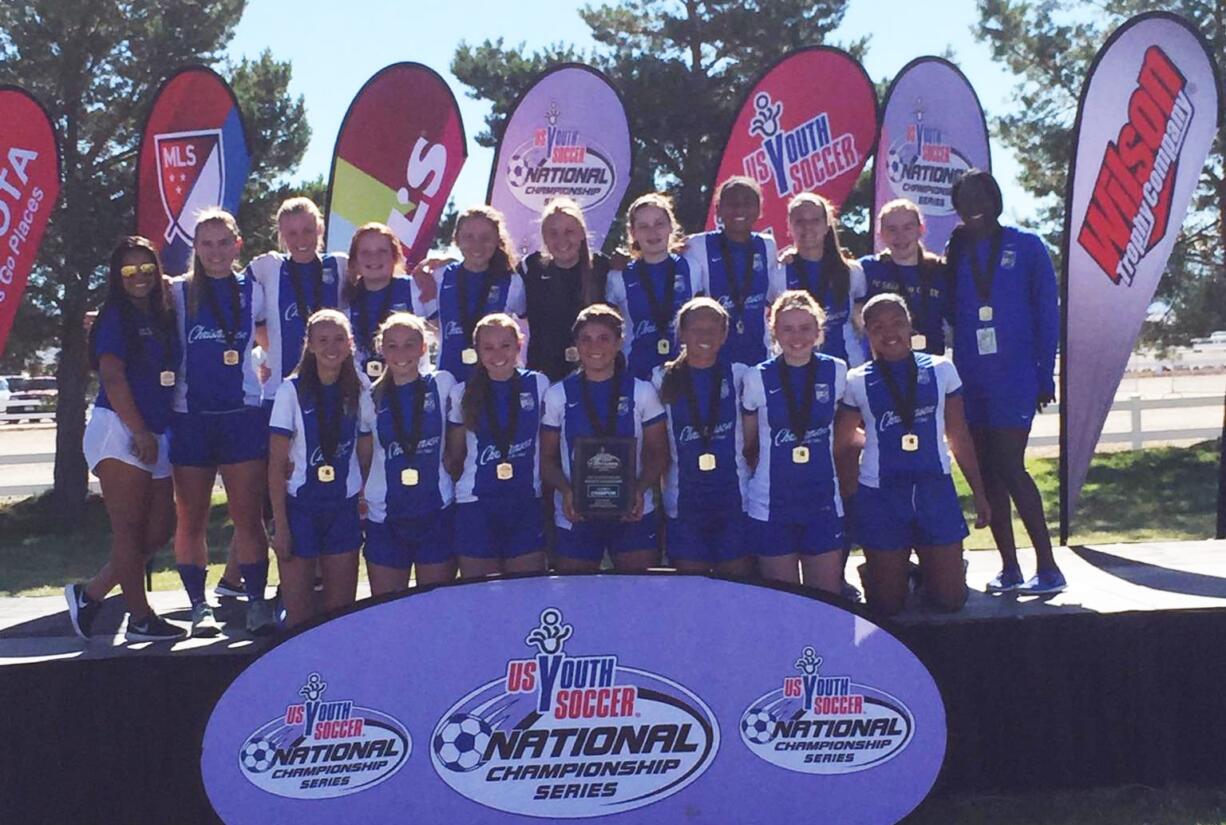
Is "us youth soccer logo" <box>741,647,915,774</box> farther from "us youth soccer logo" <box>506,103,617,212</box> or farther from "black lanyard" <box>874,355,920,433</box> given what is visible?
"us youth soccer logo" <box>506,103,617,212</box>

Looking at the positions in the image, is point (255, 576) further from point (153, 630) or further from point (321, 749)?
point (321, 749)

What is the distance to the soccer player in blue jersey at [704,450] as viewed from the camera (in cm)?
404

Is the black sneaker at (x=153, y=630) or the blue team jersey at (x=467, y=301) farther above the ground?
the blue team jersey at (x=467, y=301)

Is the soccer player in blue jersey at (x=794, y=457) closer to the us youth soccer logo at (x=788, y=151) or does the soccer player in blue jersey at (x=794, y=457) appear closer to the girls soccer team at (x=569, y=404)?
the girls soccer team at (x=569, y=404)

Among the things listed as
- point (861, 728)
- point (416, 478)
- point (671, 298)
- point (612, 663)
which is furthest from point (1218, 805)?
point (416, 478)

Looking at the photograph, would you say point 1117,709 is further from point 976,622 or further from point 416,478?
point 416,478

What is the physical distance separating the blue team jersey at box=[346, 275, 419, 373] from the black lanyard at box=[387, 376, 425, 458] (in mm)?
663

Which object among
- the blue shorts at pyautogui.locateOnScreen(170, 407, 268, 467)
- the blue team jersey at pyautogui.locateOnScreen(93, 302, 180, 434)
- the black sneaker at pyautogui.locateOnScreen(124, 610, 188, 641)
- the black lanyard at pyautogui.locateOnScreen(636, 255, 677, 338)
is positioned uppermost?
the black lanyard at pyautogui.locateOnScreen(636, 255, 677, 338)

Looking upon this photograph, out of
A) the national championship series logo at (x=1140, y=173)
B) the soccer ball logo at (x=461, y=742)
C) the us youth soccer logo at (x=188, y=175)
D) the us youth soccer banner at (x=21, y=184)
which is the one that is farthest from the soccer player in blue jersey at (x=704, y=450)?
the us youth soccer banner at (x=21, y=184)

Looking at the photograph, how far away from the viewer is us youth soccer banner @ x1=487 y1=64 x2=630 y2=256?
703 centimetres

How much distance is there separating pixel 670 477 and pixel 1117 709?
5.60ft

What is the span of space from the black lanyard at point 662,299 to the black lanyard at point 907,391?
2.71 ft

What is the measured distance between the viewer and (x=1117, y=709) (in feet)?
13.5

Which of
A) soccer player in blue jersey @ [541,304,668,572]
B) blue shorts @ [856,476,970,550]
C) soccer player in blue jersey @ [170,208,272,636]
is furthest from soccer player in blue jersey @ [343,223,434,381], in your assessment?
blue shorts @ [856,476,970,550]
